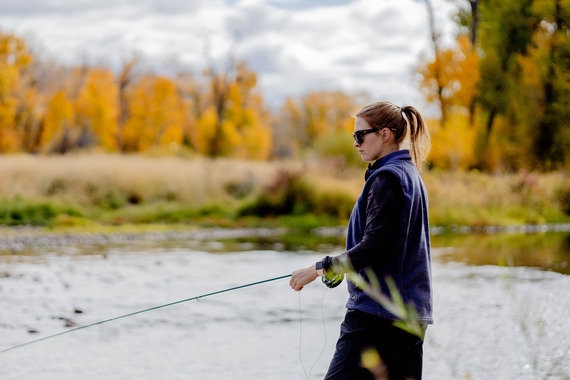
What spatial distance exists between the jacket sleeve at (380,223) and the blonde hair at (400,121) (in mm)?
278

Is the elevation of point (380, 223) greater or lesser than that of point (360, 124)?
lesser

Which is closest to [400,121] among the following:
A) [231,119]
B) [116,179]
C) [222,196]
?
[116,179]

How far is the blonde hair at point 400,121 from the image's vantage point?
10.7 feet

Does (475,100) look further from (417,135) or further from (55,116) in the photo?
(417,135)

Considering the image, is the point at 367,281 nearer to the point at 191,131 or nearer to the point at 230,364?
the point at 230,364

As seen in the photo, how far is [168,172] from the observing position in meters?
26.2

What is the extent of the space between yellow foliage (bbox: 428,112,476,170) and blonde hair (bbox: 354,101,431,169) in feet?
91.8

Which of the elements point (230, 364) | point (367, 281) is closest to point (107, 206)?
point (230, 364)

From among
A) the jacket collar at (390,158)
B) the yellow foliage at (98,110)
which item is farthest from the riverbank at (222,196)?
the yellow foliage at (98,110)

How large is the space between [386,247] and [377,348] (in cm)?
43

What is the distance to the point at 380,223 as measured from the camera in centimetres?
305

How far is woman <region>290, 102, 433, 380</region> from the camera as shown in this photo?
121 inches

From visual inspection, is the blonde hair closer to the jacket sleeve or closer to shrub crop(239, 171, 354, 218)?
the jacket sleeve

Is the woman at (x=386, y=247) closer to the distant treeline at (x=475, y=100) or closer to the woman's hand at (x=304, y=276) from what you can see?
the woman's hand at (x=304, y=276)
